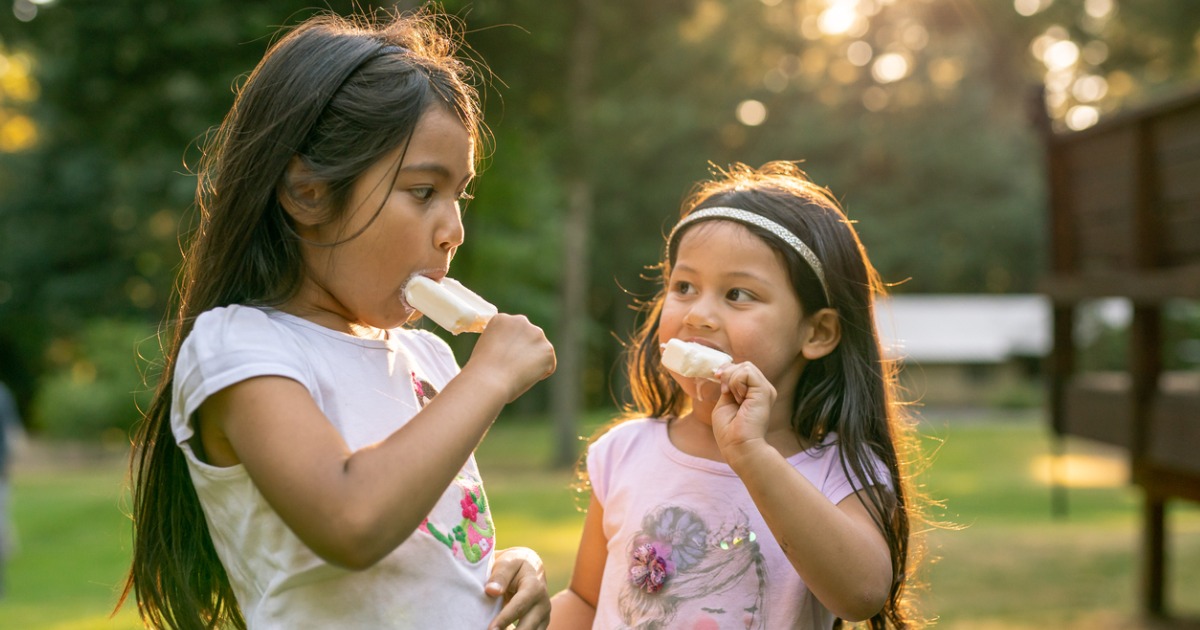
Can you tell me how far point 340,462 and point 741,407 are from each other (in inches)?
32.8

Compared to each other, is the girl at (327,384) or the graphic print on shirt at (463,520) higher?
the girl at (327,384)

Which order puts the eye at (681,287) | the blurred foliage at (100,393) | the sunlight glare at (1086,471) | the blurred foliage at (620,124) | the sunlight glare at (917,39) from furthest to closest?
1. the sunlight glare at (917,39)
2. the blurred foliage at (100,393)
3. the sunlight glare at (1086,471)
4. the blurred foliage at (620,124)
5. the eye at (681,287)

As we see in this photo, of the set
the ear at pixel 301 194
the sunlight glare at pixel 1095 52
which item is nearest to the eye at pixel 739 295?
the ear at pixel 301 194

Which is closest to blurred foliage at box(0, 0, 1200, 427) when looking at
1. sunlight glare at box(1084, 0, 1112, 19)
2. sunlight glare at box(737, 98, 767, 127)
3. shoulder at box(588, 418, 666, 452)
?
sunlight glare at box(1084, 0, 1112, 19)

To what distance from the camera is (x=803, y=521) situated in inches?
87.6

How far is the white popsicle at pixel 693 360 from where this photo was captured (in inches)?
93.2

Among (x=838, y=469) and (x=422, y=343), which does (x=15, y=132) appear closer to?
(x=422, y=343)

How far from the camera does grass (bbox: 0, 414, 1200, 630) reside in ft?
25.8

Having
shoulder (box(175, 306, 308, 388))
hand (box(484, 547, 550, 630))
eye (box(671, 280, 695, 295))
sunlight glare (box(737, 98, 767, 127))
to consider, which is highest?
shoulder (box(175, 306, 308, 388))

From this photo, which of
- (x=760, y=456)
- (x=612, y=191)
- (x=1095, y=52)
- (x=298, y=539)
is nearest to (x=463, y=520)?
(x=298, y=539)

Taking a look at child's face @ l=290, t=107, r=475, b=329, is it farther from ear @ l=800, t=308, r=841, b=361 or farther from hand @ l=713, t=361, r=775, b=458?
ear @ l=800, t=308, r=841, b=361

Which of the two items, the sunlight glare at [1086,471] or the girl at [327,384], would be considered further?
the sunlight glare at [1086,471]

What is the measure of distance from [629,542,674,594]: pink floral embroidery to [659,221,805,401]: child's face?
0.34 meters

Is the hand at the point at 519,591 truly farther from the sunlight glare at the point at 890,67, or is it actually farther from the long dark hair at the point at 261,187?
the sunlight glare at the point at 890,67
